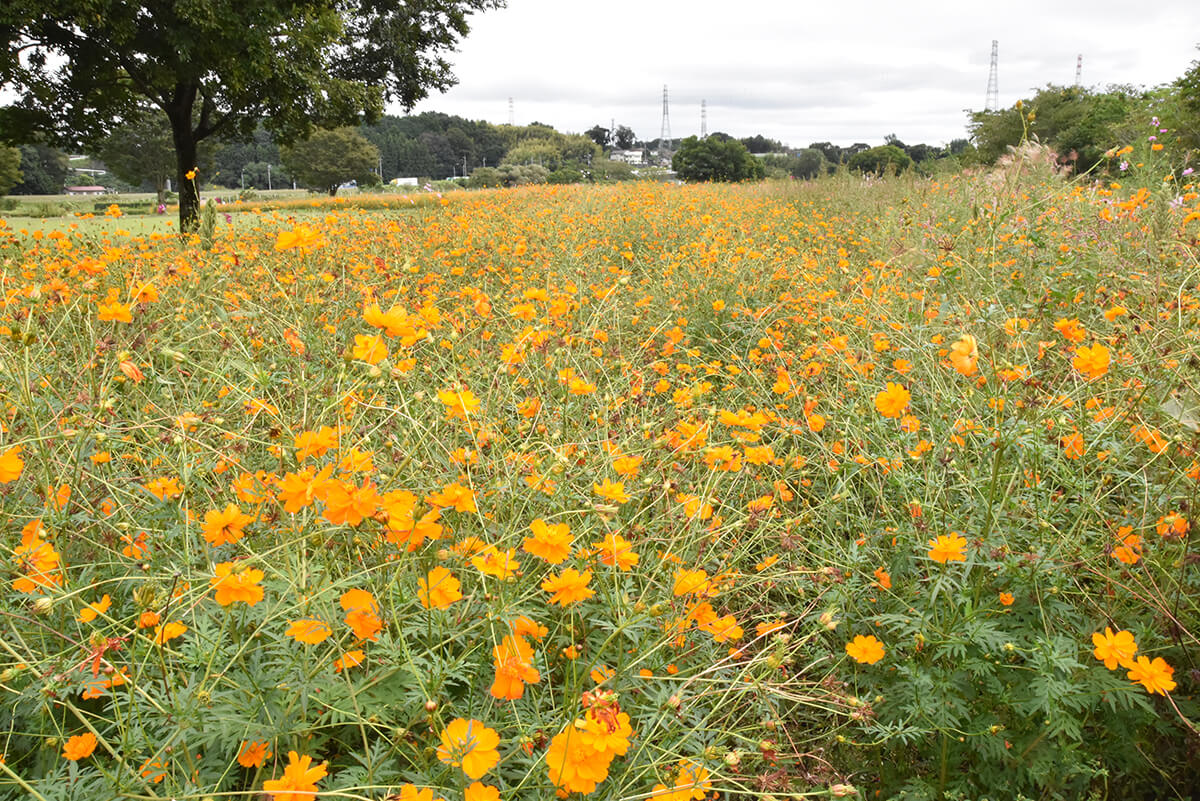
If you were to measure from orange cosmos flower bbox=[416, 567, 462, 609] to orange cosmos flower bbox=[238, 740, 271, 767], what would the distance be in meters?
0.30

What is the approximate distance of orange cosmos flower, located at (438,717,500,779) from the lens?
87 centimetres

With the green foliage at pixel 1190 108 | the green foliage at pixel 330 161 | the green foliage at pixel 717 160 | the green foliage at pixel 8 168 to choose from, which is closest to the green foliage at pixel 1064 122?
the green foliage at pixel 1190 108

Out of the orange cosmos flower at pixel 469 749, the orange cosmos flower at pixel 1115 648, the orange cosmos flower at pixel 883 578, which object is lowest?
the orange cosmos flower at pixel 883 578

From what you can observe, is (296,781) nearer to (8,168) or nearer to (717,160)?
(8,168)

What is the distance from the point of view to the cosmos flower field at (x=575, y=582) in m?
1.01

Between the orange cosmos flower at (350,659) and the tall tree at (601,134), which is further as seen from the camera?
the tall tree at (601,134)

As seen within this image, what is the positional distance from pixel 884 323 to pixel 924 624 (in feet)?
4.05

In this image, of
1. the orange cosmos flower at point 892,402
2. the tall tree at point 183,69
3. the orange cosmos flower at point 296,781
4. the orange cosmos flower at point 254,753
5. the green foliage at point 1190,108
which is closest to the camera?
the orange cosmos flower at point 296,781

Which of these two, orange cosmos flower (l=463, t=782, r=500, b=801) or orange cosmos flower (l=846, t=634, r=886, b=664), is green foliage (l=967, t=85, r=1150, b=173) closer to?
orange cosmos flower (l=846, t=634, r=886, b=664)

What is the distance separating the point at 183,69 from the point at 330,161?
35.8 metres

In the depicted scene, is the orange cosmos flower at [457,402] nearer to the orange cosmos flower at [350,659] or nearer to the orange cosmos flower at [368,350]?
the orange cosmos flower at [368,350]

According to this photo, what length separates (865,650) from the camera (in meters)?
1.36

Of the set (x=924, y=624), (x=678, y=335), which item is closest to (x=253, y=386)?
(x=678, y=335)

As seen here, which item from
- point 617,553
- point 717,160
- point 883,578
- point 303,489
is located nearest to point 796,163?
point 717,160
